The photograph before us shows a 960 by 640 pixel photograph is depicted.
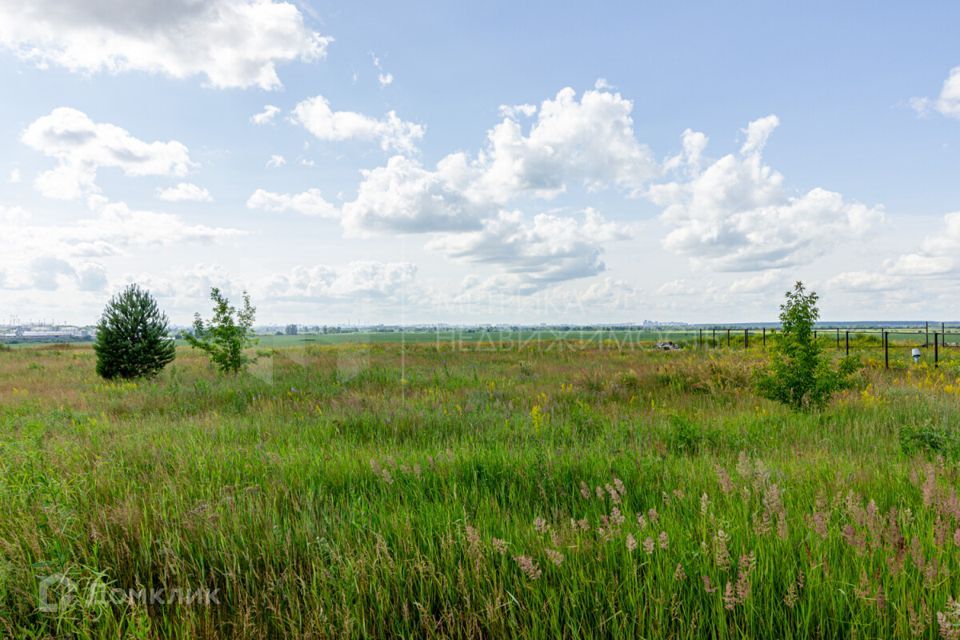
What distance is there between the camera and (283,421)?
6.86 m

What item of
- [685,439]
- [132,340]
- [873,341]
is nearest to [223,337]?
[132,340]

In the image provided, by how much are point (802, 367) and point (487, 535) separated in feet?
22.6

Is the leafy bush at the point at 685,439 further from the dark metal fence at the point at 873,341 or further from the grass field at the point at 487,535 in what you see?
the dark metal fence at the point at 873,341

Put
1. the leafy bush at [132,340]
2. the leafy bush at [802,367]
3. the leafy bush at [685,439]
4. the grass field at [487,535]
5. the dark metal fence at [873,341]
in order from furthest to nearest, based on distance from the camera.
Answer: the leafy bush at [132,340] → the dark metal fence at [873,341] → the leafy bush at [802,367] → the leafy bush at [685,439] → the grass field at [487,535]

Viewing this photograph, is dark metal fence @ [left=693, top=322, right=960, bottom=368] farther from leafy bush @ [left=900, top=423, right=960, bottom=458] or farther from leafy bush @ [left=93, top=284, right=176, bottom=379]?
leafy bush @ [left=93, top=284, right=176, bottom=379]

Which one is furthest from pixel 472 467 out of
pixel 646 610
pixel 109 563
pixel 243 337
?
pixel 243 337

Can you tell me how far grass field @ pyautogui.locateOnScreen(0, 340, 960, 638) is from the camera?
191cm

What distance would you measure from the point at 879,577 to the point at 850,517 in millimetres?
846

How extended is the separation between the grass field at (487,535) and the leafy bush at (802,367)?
126 centimetres

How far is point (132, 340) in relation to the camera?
52.7 ft

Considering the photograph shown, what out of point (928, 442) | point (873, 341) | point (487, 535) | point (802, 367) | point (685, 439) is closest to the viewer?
point (487, 535)

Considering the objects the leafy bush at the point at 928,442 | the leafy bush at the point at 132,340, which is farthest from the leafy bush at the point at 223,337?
the leafy bush at the point at 928,442

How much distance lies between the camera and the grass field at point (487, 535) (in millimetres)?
1912

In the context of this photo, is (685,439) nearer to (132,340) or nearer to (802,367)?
(802,367)
